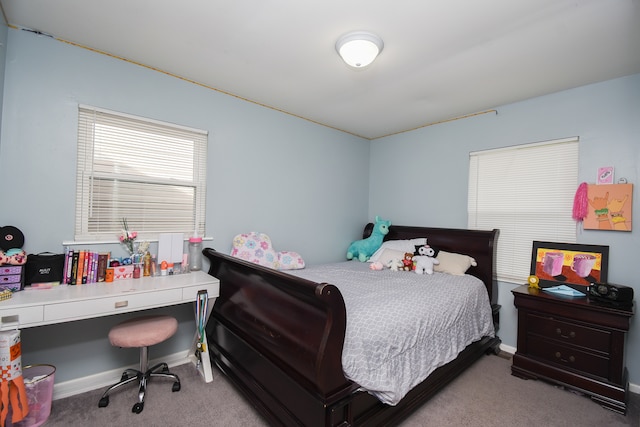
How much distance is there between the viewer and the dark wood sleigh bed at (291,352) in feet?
4.52

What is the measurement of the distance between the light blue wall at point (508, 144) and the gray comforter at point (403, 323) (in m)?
0.86

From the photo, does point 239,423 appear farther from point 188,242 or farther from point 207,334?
point 188,242

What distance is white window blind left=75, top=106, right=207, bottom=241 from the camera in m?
2.16

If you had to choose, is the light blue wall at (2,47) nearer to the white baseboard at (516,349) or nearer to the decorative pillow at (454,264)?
the decorative pillow at (454,264)

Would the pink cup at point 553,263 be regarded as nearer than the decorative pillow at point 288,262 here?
Yes

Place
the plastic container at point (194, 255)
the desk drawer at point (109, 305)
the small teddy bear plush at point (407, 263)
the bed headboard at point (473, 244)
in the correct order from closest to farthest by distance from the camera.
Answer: the desk drawer at point (109, 305), the plastic container at point (194, 255), the bed headboard at point (473, 244), the small teddy bear plush at point (407, 263)

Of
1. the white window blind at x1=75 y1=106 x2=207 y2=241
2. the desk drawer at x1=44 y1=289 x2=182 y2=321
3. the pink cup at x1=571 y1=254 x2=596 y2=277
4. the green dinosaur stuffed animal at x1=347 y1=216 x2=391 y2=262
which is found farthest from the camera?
the green dinosaur stuffed animal at x1=347 y1=216 x2=391 y2=262

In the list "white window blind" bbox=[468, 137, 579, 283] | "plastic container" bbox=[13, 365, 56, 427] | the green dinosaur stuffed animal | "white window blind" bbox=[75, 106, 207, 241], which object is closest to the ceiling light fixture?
"white window blind" bbox=[75, 106, 207, 241]

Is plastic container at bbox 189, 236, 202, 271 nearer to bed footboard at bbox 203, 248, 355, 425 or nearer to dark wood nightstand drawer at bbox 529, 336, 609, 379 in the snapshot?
bed footboard at bbox 203, 248, 355, 425

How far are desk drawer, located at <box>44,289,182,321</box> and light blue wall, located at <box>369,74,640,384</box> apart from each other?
2.91 metres

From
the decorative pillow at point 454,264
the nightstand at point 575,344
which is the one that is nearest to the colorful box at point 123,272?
the decorative pillow at point 454,264

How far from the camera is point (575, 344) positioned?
2174 millimetres

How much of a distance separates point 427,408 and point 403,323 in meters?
0.73

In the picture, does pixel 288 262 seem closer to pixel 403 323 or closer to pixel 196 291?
pixel 196 291
